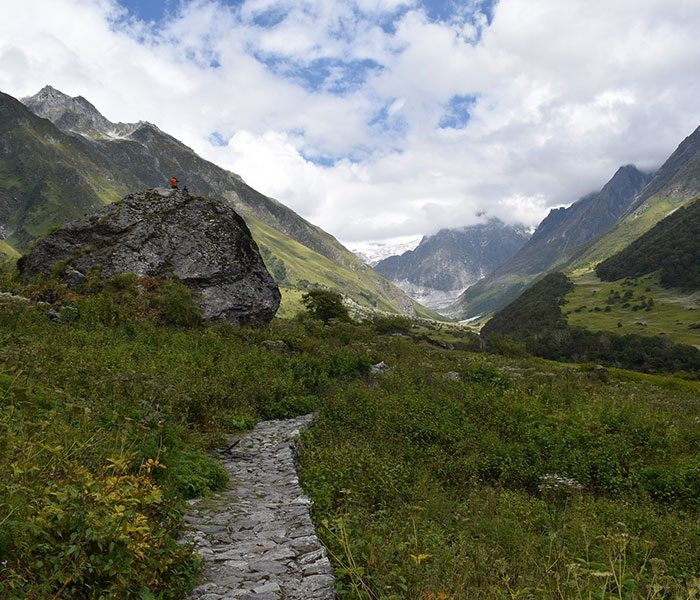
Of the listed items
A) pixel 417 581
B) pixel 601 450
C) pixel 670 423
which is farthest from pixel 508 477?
pixel 670 423

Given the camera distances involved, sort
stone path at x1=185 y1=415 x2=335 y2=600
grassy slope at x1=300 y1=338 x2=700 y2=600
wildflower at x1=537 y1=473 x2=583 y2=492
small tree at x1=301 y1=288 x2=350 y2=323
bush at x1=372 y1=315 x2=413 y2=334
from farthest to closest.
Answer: bush at x1=372 y1=315 x2=413 y2=334 → small tree at x1=301 y1=288 x2=350 y2=323 → wildflower at x1=537 y1=473 x2=583 y2=492 → grassy slope at x1=300 y1=338 x2=700 y2=600 → stone path at x1=185 y1=415 x2=335 y2=600

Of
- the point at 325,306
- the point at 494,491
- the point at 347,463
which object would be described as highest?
the point at 325,306

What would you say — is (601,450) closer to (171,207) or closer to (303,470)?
(303,470)

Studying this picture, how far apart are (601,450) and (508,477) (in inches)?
121

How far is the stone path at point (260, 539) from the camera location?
5457mm

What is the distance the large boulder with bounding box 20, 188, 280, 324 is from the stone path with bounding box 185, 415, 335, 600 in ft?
60.9

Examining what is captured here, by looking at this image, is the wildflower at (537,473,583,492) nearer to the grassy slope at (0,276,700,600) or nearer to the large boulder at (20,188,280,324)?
the grassy slope at (0,276,700,600)

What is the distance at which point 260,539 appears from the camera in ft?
22.0

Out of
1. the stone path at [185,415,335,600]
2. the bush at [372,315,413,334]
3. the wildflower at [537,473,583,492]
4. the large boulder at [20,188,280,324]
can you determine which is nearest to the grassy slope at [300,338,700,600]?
the wildflower at [537,473,583,492]

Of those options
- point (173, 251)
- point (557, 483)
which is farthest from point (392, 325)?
point (557, 483)

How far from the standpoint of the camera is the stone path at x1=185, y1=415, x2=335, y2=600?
17.9ft

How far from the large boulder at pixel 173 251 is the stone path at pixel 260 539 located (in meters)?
18.6

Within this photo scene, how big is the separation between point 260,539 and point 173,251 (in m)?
24.7

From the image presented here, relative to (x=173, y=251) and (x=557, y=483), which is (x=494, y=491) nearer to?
(x=557, y=483)
